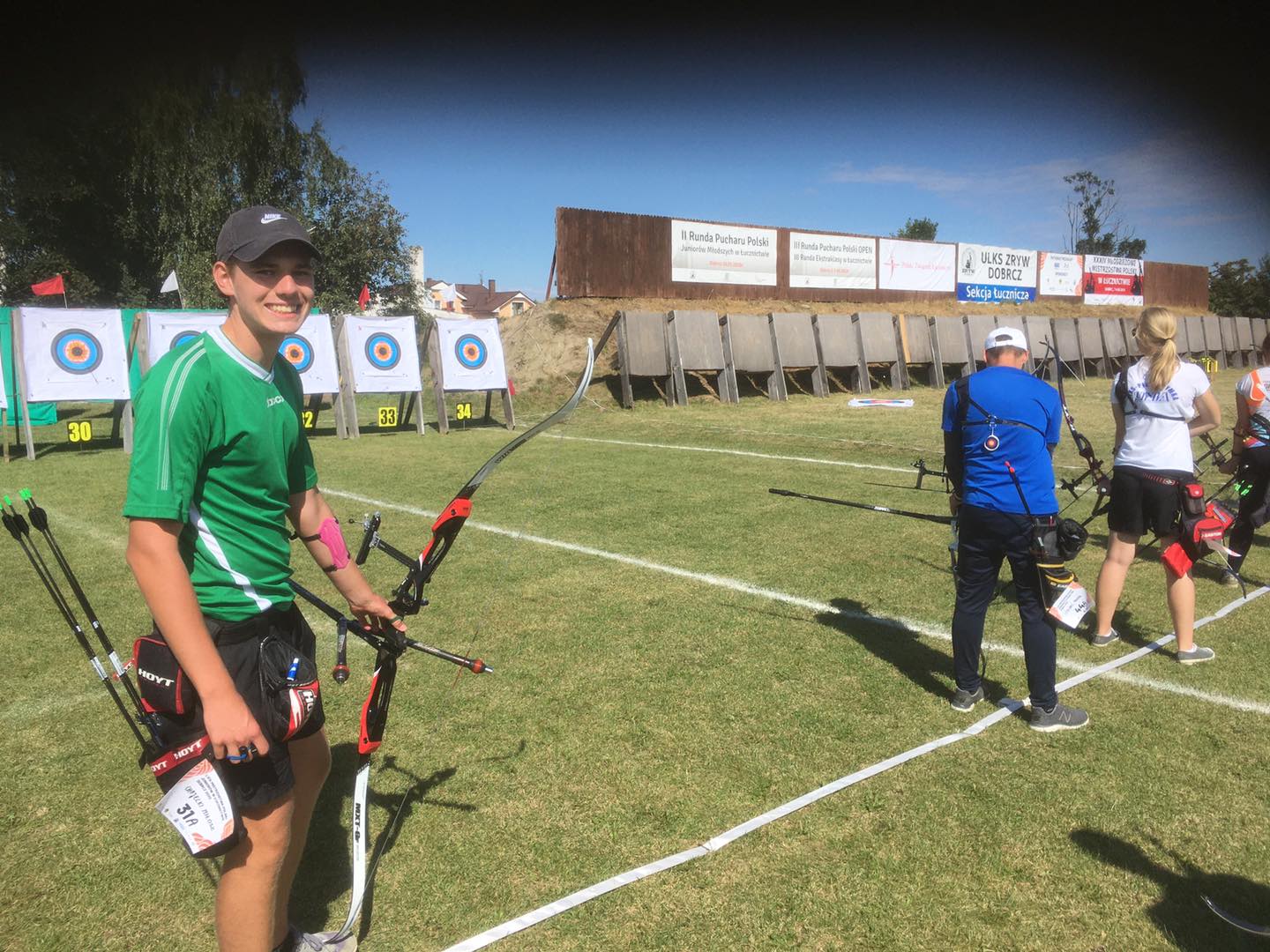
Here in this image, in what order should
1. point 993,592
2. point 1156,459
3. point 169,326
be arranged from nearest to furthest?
point 993,592 → point 1156,459 → point 169,326

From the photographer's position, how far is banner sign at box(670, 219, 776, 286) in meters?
25.5

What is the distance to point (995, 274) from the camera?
33.5m

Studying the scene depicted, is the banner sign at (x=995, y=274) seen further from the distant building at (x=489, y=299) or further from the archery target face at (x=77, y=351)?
the distant building at (x=489, y=299)

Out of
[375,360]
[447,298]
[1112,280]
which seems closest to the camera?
[375,360]

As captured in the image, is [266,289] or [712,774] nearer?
[266,289]

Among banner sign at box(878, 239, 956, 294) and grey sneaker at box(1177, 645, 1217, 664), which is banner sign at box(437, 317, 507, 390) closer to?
grey sneaker at box(1177, 645, 1217, 664)

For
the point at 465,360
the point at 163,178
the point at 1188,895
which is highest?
the point at 163,178

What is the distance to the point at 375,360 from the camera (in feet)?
53.1

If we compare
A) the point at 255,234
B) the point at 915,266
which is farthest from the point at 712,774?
the point at 915,266

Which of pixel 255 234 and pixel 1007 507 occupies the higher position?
pixel 255 234

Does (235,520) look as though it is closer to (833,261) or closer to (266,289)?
(266,289)

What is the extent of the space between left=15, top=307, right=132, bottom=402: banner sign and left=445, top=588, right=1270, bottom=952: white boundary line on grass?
560 inches

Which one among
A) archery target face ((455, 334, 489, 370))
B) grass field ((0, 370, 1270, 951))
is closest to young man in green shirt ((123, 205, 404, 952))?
grass field ((0, 370, 1270, 951))

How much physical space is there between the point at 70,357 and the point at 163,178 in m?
24.2
